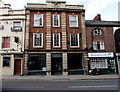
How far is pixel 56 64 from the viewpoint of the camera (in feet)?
64.5

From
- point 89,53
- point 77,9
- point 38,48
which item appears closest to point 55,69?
point 38,48

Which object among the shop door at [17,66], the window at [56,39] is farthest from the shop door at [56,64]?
the shop door at [17,66]

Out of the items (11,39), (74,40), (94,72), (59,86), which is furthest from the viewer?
(74,40)

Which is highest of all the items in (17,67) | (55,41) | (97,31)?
(97,31)

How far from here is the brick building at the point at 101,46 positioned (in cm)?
1989

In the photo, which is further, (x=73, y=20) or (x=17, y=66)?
(x=73, y=20)

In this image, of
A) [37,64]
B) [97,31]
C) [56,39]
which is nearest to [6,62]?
[37,64]

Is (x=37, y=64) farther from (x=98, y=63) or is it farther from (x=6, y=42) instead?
(x=98, y=63)

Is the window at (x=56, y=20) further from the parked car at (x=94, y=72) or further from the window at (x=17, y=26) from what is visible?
the parked car at (x=94, y=72)

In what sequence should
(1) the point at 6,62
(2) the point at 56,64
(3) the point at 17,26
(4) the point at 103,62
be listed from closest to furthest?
(1) the point at 6,62 → (2) the point at 56,64 → (4) the point at 103,62 → (3) the point at 17,26

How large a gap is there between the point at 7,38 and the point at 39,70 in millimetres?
7438

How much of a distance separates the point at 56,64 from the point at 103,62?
25.3 ft

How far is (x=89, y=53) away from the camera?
779 inches

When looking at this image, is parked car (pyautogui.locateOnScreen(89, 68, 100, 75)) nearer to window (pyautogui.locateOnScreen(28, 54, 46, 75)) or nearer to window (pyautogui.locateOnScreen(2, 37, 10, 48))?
window (pyautogui.locateOnScreen(28, 54, 46, 75))
